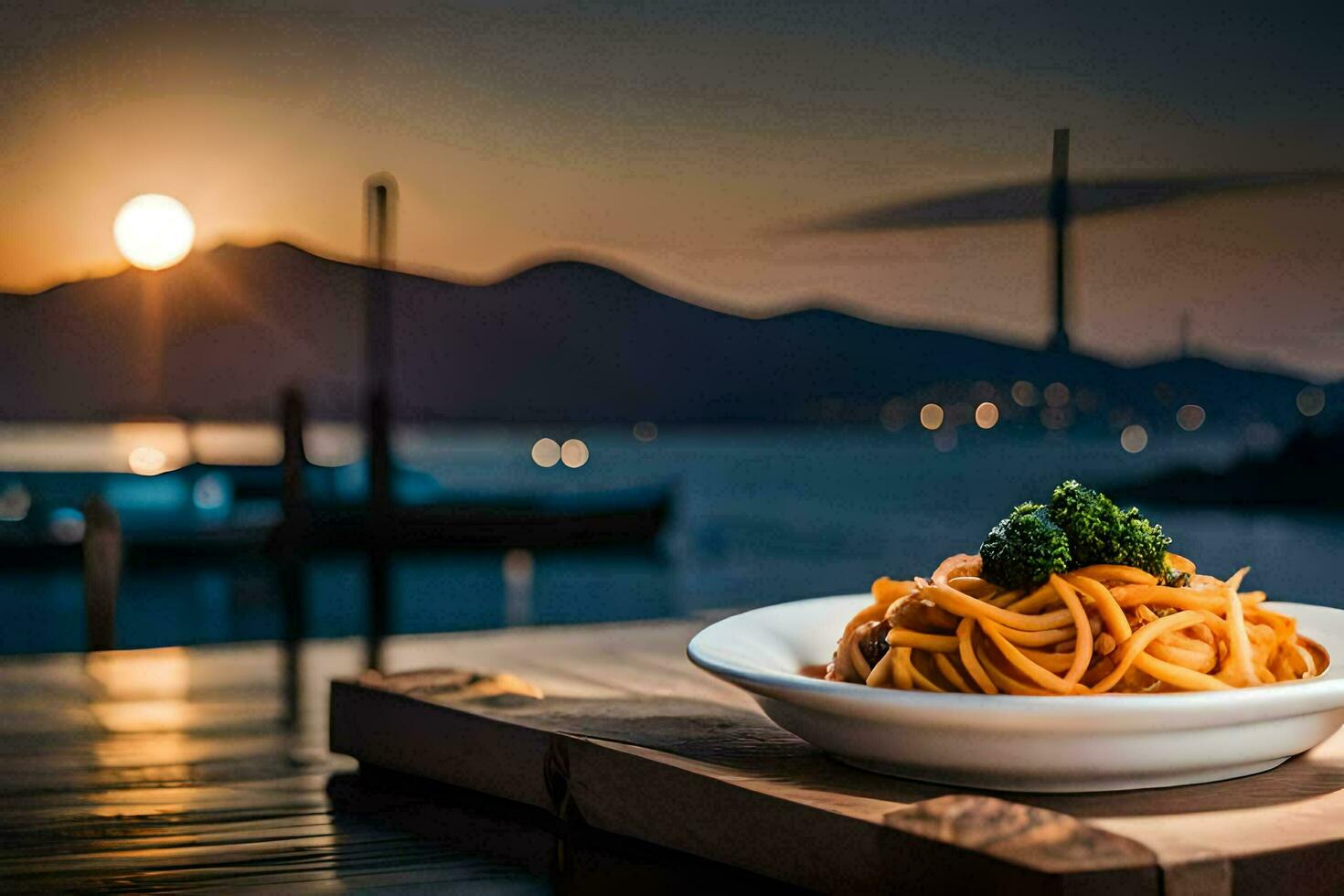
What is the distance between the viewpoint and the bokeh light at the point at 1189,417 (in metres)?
27.9

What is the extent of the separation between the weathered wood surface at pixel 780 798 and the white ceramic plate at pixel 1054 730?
0.02 meters

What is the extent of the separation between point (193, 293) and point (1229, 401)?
1819 cm

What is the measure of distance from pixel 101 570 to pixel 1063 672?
3.86 metres

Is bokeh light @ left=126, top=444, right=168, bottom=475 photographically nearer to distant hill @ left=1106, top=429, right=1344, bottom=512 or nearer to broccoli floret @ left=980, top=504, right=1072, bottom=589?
distant hill @ left=1106, top=429, right=1344, bottom=512

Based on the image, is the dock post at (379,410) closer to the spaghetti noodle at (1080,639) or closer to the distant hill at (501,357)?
the distant hill at (501,357)

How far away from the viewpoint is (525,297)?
23141mm

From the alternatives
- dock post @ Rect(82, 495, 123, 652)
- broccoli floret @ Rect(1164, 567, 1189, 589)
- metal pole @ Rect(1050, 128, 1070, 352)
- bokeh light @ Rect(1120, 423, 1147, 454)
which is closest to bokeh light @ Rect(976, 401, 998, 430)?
bokeh light @ Rect(1120, 423, 1147, 454)

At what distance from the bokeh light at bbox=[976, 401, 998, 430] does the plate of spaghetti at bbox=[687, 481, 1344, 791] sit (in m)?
26.5

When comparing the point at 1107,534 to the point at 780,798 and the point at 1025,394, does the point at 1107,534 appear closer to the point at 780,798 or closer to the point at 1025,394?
the point at 780,798

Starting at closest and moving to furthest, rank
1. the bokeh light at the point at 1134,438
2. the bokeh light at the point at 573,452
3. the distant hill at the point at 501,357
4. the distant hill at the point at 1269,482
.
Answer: the distant hill at the point at 501,357, the distant hill at the point at 1269,482, the bokeh light at the point at 1134,438, the bokeh light at the point at 573,452

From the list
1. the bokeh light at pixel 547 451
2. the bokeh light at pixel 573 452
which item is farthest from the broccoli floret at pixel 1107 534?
the bokeh light at pixel 573 452

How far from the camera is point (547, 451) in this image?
3419 cm

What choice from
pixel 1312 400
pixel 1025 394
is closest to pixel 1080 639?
pixel 1312 400

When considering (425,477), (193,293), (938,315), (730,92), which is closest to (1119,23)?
(730,92)
